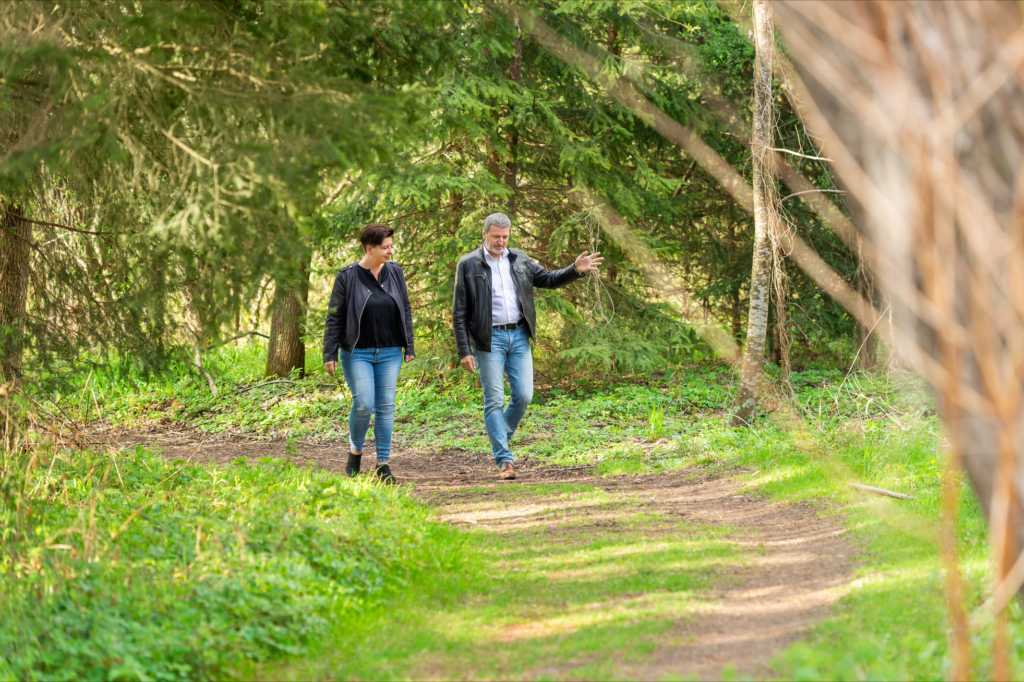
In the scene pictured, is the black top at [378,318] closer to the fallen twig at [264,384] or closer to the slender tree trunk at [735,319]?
the fallen twig at [264,384]

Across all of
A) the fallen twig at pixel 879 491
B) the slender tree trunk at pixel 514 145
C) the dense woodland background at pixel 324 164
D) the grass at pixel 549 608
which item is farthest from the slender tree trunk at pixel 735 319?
the grass at pixel 549 608

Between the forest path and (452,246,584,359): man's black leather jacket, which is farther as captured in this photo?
(452,246,584,359): man's black leather jacket

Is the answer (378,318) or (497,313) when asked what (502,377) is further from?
(378,318)

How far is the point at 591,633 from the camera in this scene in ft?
11.3

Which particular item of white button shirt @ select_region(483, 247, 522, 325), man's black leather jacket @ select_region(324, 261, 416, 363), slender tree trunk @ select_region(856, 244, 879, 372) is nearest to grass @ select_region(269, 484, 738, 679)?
man's black leather jacket @ select_region(324, 261, 416, 363)

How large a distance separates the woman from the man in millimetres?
626

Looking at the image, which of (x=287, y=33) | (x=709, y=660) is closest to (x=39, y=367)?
(x=287, y=33)

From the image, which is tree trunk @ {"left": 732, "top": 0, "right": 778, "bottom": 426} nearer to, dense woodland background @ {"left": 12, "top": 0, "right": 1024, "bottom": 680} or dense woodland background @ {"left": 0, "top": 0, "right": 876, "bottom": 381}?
dense woodland background @ {"left": 12, "top": 0, "right": 1024, "bottom": 680}

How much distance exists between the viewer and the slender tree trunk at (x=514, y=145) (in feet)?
36.4

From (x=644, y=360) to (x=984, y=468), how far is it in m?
8.18

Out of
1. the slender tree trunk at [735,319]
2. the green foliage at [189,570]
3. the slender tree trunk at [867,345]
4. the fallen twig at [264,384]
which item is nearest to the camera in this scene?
the green foliage at [189,570]

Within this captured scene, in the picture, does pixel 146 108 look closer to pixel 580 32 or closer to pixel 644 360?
pixel 644 360

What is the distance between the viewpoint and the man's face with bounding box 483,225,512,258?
7094 mm

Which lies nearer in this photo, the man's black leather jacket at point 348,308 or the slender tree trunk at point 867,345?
the man's black leather jacket at point 348,308
